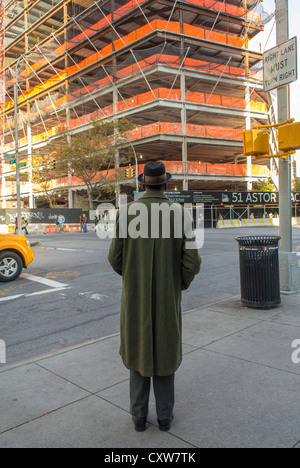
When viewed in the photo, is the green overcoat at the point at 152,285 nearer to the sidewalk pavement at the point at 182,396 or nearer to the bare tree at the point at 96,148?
the sidewalk pavement at the point at 182,396

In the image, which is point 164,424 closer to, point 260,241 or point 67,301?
point 260,241

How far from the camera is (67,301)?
7.00 meters

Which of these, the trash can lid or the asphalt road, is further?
the trash can lid

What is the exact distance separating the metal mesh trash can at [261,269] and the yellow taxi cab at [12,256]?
19.0 ft

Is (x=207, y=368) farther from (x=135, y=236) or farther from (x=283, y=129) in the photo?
(x=283, y=129)

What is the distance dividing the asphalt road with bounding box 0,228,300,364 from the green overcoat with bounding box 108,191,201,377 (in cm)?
228

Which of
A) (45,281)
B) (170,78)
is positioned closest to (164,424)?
(45,281)

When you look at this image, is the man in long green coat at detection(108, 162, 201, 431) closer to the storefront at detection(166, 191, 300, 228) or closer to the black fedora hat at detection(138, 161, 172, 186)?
the black fedora hat at detection(138, 161, 172, 186)

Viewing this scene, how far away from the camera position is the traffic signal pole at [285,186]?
20.9ft

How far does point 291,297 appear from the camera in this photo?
6.27m

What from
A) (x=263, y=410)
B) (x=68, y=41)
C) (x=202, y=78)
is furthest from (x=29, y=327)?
(x=68, y=41)

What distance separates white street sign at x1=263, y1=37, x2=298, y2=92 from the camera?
594 cm

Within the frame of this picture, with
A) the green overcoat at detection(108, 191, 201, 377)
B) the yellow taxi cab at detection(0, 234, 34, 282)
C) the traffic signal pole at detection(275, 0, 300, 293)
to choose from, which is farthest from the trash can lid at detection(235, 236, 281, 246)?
the yellow taxi cab at detection(0, 234, 34, 282)

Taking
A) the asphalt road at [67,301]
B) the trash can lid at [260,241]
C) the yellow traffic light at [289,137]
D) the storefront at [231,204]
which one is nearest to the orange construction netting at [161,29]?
the storefront at [231,204]
